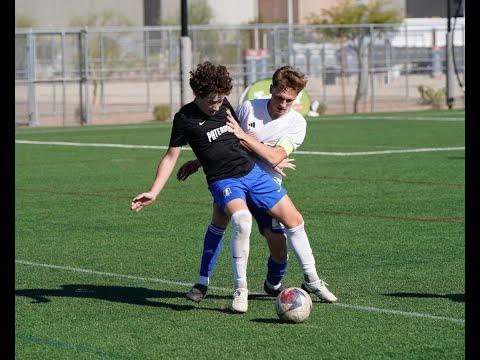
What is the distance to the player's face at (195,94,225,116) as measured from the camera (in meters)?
8.84

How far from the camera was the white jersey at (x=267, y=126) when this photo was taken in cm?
923

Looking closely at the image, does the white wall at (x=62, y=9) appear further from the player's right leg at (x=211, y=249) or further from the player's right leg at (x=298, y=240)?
the player's right leg at (x=298, y=240)

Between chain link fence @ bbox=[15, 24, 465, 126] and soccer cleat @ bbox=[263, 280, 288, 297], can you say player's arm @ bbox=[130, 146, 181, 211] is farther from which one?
chain link fence @ bbox=[15, 24, 465, 126]

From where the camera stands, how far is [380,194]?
16578 millimetres

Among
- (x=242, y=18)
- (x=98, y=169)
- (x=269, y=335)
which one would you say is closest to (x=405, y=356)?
(x=269, y=335)

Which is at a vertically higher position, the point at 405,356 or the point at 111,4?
the point at 111,4

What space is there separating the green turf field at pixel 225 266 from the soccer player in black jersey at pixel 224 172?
0.57 m

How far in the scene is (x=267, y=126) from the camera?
924cm

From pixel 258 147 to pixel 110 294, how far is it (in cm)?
175

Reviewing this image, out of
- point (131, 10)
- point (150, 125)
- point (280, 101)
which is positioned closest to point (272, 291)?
point (280, 101)

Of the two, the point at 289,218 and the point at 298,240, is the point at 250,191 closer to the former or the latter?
the point at 289,218
